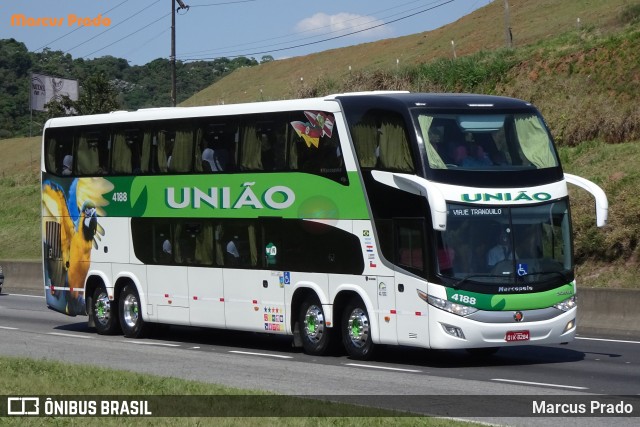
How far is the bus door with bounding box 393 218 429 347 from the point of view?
18234 millimetres

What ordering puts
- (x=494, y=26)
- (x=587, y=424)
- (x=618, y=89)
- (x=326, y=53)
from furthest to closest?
(x=326, y=53)
(x=494, y=26)
(x=618, y=89)
(x=587, y=424)

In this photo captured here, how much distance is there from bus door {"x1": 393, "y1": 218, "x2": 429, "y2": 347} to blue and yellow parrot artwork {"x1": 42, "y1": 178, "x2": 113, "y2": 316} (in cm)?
811

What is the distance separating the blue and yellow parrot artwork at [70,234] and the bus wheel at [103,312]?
1.08 feet

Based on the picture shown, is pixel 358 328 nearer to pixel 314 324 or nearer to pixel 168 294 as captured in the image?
pixel 314 324

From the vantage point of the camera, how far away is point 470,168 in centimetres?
1839

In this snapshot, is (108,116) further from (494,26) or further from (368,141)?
(494,26)

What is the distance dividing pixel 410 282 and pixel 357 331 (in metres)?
1.64

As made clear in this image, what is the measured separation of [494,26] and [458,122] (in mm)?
83994

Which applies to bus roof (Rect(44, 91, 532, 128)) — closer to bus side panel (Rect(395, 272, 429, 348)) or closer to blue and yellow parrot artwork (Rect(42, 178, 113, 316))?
blue and yellow parrot artwork (Rect(42, 178, 113, 316))

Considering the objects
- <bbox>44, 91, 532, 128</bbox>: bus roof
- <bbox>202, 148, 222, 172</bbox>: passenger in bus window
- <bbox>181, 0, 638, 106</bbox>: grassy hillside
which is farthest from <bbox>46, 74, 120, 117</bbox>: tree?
<bbox>202, 148, 222, 172</bbox>: passenger in bus window

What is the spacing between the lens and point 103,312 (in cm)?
2511

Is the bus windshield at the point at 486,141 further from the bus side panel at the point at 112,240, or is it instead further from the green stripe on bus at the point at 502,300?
the bus side panel at the point at 112,240

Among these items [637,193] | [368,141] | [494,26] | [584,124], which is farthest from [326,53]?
[368,141]

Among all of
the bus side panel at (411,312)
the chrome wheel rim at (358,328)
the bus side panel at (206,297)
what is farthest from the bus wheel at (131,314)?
the bus side panel at (411,312)
